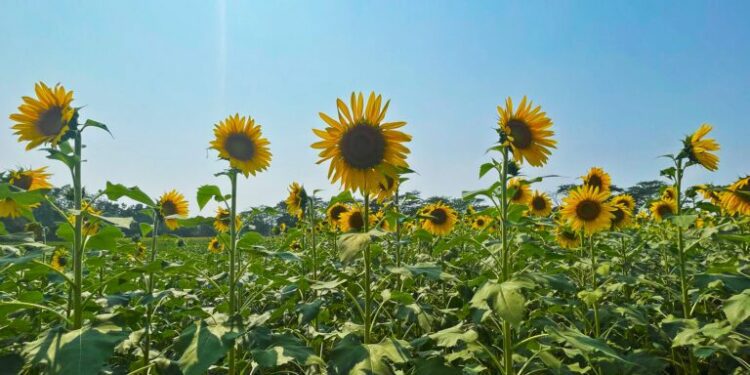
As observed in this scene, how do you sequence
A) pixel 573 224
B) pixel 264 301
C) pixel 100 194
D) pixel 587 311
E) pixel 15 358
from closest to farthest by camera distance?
pixel 15 358 < pixel 100 194 < pixel 587 311 < pixel 264 301 < pixel 573 224

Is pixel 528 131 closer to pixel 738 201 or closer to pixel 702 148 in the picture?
pixel 702 148

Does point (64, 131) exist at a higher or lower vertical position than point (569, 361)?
higher

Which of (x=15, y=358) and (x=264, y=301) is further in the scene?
(x=264, y=301)

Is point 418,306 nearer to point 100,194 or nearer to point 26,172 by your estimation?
point 100,194

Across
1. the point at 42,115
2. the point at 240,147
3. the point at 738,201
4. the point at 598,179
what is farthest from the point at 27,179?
the point at 738,201

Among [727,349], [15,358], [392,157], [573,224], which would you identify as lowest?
[727,349]

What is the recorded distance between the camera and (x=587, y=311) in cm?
349

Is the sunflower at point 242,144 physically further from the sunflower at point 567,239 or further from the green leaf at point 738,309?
the sunflower at point 567,239

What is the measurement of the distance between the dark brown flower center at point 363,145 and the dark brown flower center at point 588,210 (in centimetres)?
282

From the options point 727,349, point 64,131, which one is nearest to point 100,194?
point 64,131

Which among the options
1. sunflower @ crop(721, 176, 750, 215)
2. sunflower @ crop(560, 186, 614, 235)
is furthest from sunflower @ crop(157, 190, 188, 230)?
sunflower @ crop(721, 176, 750, 215)

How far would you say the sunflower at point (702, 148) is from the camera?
3.20m

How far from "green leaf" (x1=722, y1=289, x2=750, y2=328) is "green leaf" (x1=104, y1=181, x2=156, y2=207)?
3055 mm

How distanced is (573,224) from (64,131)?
4.43 metres
